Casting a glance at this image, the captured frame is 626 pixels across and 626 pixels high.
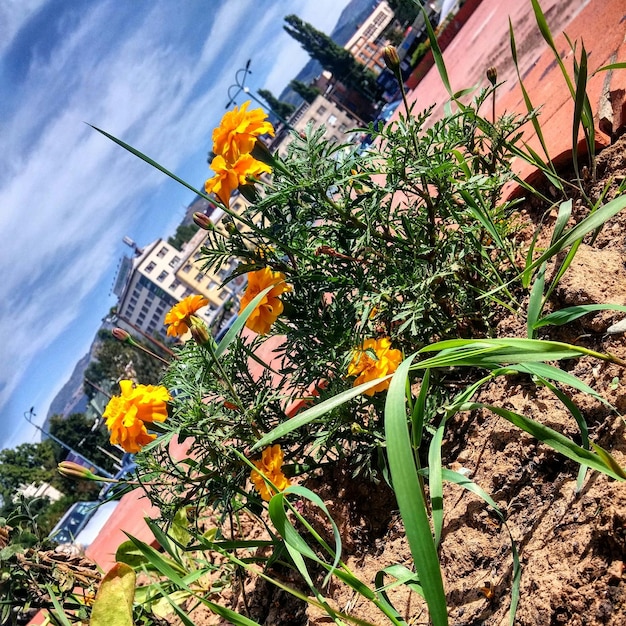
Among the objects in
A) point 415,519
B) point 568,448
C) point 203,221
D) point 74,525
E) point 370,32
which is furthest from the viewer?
point 370,32

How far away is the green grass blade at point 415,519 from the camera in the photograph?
531 millimetres

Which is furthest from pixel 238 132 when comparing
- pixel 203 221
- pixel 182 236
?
pixel 182 236

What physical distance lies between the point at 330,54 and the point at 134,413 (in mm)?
55398

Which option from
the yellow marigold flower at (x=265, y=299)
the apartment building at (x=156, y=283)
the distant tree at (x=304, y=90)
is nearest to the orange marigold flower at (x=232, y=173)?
the yellow marigold flower at (x=265, y=299)

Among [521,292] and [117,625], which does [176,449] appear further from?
[521,292]

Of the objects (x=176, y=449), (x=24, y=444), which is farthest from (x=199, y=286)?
(x=176, y=449)

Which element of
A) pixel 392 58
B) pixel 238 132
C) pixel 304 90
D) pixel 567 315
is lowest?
pixel 567 315

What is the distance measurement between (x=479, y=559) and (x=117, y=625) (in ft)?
2.34

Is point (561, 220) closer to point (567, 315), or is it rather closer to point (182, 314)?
point (567, 315)

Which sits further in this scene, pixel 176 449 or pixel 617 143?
pixel 176 449

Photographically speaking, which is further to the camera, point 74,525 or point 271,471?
point 74,525

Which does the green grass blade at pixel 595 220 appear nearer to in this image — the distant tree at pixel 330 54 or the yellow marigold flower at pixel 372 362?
the yellow marigold flower at pixel 372 362

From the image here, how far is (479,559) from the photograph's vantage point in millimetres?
878

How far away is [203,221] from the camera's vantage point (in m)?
1.23
